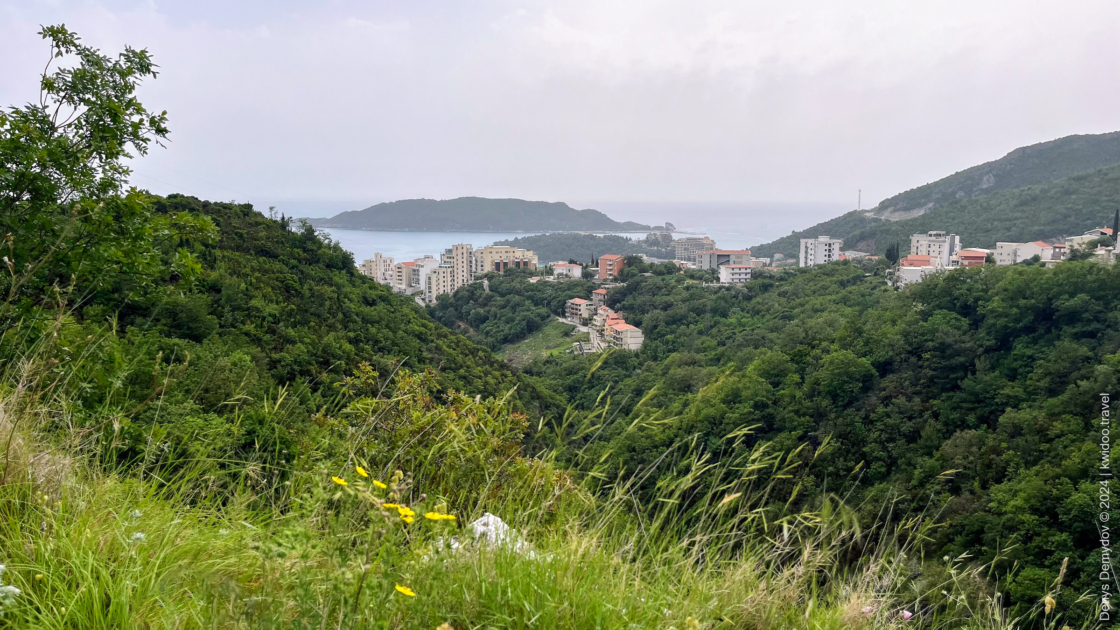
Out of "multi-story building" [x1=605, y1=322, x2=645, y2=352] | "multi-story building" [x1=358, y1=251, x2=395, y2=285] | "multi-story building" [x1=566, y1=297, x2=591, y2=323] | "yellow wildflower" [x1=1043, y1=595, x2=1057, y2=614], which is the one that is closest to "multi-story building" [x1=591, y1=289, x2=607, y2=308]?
"multi-story building" [x1=566, y1=297, x2=591, y2=323]

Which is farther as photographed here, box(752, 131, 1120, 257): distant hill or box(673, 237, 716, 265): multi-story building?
box(673, 237, 716, 265): multi-story building

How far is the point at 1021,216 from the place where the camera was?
5591 centimetres

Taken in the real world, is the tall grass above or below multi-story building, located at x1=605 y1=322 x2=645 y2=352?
above

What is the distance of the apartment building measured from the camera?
42.4m

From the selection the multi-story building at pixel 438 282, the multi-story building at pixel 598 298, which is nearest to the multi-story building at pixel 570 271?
the multi-story building at pixel 438 282

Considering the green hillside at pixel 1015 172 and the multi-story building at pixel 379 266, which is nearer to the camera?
the multi-story building at pixel 379 266

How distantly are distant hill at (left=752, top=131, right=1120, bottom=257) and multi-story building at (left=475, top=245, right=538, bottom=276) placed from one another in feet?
117

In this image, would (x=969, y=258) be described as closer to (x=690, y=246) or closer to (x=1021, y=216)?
(x=1021, y=216)

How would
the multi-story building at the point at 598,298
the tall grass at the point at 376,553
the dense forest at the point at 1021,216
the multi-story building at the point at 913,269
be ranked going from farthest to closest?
the dense forest at the point at 1021,216, the multi-story building at the point at 598,298, the multi-story building at the point at 913,269, the tall grass at the point at 376,553

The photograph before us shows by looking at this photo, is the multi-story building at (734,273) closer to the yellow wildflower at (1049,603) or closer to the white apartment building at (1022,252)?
the white apartment building at (1022,252)

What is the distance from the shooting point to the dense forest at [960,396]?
895 cm

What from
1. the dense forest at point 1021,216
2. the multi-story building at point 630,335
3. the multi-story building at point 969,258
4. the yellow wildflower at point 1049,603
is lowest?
the multi-story building at point 630,335

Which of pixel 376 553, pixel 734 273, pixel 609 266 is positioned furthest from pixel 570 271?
pixel 376 553

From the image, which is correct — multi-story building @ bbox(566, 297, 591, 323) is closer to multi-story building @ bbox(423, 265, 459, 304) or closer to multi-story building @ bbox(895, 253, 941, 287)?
multi-story building @ bbox(895, 253, 941, 287)
